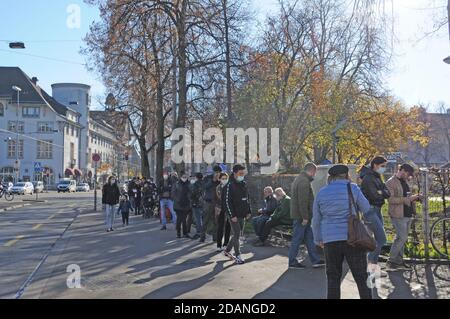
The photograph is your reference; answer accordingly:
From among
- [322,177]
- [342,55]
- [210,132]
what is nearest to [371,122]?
[342,55]

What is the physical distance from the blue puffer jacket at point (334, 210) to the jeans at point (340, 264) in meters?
0.10

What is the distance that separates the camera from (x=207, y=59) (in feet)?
70.5

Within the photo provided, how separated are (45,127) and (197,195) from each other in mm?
75847

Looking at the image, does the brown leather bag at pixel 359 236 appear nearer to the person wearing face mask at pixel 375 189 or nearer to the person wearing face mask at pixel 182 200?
the person wearing face mask at pixel 375 189

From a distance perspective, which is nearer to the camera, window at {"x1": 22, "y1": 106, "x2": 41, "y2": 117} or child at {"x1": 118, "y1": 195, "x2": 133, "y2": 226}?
child at {"x1": 118, "y1": 195, "x2": 133, "y2": 226}

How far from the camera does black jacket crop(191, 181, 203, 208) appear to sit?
13.8m

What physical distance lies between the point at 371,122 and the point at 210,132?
619 inches

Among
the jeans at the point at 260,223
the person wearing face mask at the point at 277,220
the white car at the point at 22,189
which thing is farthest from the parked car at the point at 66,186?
the person wearing face mask at the point at 277,220

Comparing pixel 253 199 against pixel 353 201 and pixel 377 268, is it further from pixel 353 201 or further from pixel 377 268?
pixel 353 201

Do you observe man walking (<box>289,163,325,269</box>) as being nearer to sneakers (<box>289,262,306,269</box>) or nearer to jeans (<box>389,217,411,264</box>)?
sneakers (<box>289,262,306,269</box>)

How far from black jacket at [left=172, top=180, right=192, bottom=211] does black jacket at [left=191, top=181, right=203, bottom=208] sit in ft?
0.46

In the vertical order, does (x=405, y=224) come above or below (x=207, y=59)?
below

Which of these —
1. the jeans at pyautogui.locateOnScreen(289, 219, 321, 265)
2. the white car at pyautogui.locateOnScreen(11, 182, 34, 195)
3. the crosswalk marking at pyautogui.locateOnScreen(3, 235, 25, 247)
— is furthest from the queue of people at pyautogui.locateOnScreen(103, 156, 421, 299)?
the white car at pyautogui.locateOnScreen(11, 182, 34, 195)
